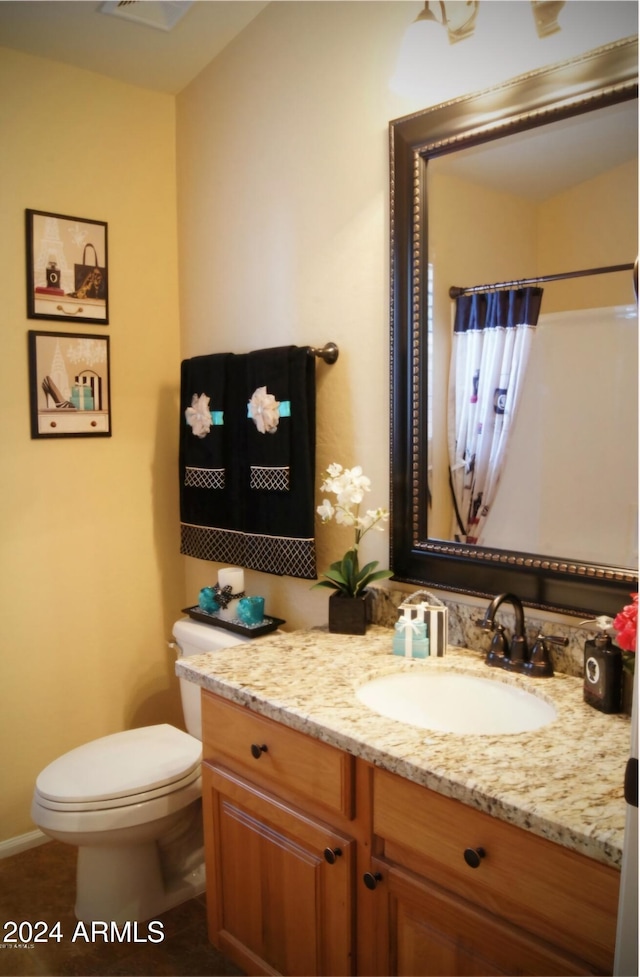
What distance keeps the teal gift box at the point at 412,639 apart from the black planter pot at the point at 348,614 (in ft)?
0.66

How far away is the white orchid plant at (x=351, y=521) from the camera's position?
1844mm

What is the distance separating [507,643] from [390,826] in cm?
51

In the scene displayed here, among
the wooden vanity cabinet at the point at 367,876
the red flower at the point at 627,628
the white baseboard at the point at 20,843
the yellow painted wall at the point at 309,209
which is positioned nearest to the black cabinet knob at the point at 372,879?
the wooden vanity cabinet at the point at 367,876

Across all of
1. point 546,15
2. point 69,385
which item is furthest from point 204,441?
point 546,15

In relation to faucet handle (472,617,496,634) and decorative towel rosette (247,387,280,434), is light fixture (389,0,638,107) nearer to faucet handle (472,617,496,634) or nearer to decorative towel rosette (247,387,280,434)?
decorative towel rosette (247,387,280,434)

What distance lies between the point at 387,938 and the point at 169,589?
5.45 ft

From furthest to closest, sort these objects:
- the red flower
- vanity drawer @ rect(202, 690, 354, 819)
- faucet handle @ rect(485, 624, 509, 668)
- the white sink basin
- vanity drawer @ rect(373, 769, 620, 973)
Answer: faucet handle @ rect(485, 624, 509, 668) < the white sink basin < vanity drawer @ rect(202, 690, 354, 819) < the red flower < vanity drawer @ rect(373, 769, 620, 973)

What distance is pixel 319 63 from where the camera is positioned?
6.59 feet

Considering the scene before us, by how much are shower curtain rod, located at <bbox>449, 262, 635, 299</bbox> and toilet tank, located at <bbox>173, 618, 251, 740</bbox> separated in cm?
115

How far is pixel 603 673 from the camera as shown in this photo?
1.31 m

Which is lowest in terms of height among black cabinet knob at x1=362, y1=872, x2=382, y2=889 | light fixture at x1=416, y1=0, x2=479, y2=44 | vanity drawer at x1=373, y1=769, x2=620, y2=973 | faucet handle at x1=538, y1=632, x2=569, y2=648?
black cabinet knob at x1=362, y1=872, x2=382, y2=889

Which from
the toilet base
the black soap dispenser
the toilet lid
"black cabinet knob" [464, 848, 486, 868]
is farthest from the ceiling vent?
the toilet base

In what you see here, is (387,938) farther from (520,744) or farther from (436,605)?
(436,605)

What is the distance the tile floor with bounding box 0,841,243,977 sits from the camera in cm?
183
